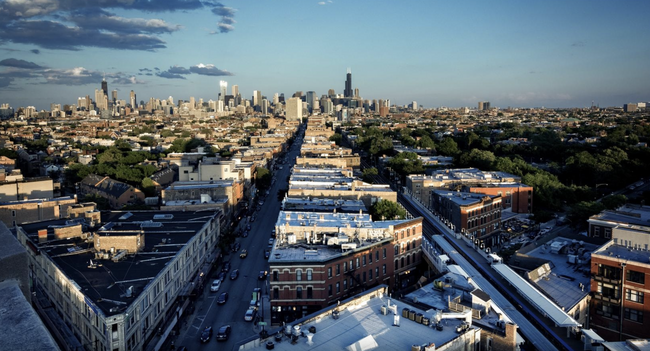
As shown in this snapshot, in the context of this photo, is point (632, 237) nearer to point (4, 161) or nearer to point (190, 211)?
point (190, 211)

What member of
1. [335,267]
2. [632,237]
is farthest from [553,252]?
[335,267]

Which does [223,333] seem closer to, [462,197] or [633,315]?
[633,315]

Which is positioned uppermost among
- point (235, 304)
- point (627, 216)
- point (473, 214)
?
point (627, 216)

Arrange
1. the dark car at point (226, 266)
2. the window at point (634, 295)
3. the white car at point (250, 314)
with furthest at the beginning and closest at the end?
the dark car at point (226, 266), the white car at point (250, 314), the window at point (634, 295)

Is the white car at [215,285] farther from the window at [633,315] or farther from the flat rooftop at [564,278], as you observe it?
the window at [633,315]

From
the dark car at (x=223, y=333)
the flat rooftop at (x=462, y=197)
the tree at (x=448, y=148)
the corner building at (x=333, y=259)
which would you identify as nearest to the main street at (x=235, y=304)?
the dark car at (x=223, y=333)

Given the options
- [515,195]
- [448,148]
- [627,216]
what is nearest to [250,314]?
[627,216]
